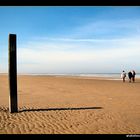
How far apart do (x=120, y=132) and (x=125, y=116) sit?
216 cm

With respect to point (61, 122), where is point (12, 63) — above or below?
above

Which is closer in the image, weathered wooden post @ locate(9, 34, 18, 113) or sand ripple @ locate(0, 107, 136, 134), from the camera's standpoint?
sand ripple @ locate(0, 107, 136, 134)

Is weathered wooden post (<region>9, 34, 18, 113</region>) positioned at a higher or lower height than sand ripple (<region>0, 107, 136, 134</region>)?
higher

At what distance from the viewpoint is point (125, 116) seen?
8750 mm

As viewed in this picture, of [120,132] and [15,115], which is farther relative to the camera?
[15,115]

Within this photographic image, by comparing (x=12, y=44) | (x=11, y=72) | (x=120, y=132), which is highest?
(x=12, y=44)

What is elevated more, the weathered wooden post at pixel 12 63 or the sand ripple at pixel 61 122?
the weathered wooden post at pixel 12 63

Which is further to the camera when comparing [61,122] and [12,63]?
[12,63]

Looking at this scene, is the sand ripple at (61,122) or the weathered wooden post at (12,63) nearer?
the sand ripple at (61,122)
